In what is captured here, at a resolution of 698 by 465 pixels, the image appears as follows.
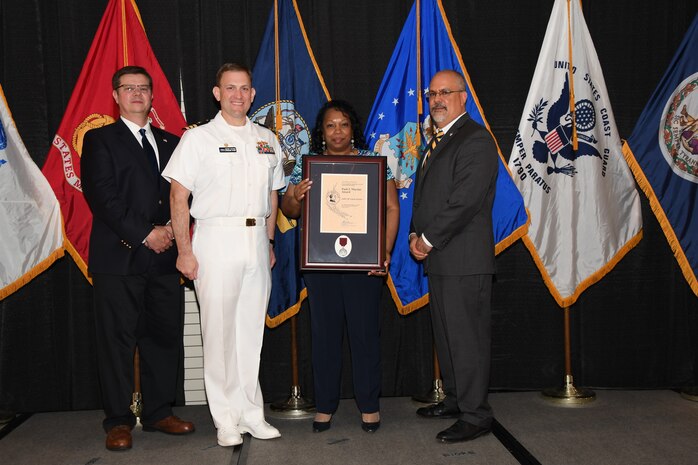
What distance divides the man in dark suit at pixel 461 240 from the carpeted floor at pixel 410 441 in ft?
0.79

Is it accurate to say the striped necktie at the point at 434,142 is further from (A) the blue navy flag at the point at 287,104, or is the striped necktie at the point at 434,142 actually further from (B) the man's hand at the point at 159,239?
(B) the man's hand at the point at 159,239

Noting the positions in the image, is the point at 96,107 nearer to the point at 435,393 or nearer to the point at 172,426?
the point at 172,426

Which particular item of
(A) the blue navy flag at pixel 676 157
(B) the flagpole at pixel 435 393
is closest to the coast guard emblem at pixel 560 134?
(A) the blue navy flag at pixel 676 157

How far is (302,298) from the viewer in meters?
4.42

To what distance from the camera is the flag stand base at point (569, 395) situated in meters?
4.42

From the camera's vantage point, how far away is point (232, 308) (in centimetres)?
357

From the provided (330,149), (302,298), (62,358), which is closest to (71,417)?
(62,358)

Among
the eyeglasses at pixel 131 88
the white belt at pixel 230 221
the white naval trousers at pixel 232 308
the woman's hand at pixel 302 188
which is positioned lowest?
the white naval trousers at pixel 232 308

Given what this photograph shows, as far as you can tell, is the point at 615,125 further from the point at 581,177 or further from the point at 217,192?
the point at 217,192

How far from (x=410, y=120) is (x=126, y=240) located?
188cm

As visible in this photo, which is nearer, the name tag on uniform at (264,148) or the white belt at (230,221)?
the white belt at (230,221)

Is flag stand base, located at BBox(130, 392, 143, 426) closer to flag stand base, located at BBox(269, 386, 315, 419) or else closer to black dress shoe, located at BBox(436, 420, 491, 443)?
flag stand base, located at BBox(269, 386, 315, 419)

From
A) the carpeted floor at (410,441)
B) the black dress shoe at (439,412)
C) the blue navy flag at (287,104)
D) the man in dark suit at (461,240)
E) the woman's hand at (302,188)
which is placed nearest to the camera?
the carpeted floor at (410,441)

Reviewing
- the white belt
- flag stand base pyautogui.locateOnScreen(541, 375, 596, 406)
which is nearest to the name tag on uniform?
the white belt
